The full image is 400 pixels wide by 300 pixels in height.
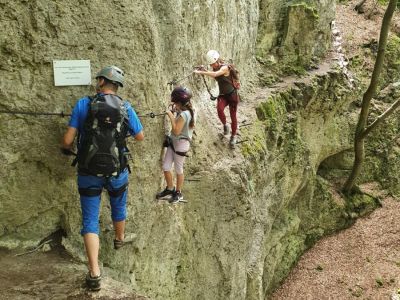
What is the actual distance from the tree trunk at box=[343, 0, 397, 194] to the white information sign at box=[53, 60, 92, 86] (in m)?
13.3

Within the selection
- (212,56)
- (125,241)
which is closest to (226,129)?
(212,56)

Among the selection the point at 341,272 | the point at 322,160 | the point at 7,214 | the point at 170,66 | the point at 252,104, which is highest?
the point at 170,66

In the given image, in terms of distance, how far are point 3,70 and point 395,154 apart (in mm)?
19010

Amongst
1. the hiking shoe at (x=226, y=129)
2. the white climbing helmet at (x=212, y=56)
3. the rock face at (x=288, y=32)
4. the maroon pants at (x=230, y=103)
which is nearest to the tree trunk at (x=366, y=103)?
the rock face at (x=288, y=32)

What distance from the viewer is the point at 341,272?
54.5ft

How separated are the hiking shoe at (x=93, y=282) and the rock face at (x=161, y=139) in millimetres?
1023

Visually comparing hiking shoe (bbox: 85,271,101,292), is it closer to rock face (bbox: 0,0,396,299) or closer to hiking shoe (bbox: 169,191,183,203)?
rock face (bbox: 0,0,396,299)

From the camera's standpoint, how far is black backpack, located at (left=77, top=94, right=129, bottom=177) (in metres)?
5.36

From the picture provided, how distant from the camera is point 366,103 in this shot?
1745 centimetres

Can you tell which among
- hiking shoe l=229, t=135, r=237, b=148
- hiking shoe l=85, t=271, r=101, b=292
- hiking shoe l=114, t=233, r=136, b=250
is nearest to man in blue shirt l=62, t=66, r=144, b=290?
hiking shoe l=85, t=271, r=101, b=292

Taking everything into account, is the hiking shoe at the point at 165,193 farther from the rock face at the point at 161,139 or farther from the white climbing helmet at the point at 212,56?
the white climbing helmet at the point at 212,56

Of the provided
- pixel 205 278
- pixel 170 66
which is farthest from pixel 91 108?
pixel 205 278

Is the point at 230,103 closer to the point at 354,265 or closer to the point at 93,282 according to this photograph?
the point at 93,282

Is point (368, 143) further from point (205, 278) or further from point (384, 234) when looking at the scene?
point (205, 278)
